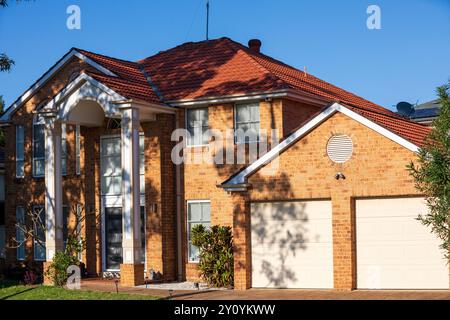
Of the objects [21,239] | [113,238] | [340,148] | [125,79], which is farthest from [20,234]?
[340,148]

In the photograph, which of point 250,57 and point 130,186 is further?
point 250,57

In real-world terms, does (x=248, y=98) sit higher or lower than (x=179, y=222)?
higher

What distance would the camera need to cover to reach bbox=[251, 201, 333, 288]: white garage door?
21828mm

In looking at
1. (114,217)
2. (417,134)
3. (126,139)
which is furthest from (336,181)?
(114,217)

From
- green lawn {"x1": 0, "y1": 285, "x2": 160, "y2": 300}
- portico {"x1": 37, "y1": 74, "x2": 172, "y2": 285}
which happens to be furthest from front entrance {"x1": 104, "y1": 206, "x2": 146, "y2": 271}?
green lawn {"x1": 0, "y1": 285, "x2": 160, "y2": 300}

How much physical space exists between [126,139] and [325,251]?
21.9ft

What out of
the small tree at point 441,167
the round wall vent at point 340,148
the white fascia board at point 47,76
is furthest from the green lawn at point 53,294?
the small tree at point 441,167

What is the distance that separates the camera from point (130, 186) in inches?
955

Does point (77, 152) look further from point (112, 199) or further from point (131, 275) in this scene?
point (131, 275)

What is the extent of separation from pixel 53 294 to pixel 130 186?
3.92 m

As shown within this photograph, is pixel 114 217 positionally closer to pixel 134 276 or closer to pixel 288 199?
pixel 134 276

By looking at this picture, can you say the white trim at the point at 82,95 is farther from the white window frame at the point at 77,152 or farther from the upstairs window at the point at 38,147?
the upstairs window at the point at 38,147

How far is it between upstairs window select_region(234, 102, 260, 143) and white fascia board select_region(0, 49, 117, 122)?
169 inches

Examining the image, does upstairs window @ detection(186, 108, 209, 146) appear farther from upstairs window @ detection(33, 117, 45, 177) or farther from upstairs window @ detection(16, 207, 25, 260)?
upstairs window @ detection(16, 207, 25, 260)
